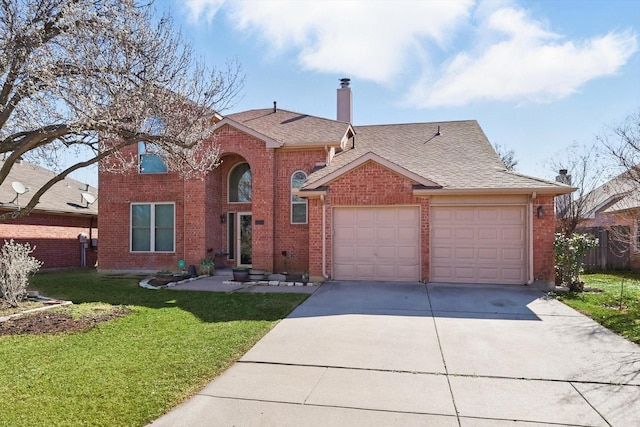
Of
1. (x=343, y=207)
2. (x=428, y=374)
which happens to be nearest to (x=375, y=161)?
(x=343, y=207)

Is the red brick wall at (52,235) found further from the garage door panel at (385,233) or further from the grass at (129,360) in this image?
the garage door panel at (385,233)

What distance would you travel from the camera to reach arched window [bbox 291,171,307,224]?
1351 cm

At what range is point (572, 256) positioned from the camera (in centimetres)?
1050

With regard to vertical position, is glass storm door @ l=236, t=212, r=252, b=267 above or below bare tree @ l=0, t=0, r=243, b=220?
below

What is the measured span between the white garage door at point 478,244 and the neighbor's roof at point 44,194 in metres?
14.1

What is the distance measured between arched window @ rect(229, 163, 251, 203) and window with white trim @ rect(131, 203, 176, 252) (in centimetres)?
220

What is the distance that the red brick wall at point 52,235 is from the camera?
15328 millimetres

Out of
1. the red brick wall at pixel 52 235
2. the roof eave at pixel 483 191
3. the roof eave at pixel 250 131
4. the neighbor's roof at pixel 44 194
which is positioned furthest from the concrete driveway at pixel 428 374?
the neighbor's roof at pixel 44 194

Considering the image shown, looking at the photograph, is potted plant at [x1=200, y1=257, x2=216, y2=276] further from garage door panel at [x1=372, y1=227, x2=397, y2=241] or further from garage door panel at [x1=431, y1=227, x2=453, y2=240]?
garage door panel at [x1=431, y1=227, x2=453, y2=240]

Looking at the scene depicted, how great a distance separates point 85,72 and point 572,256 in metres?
11.7

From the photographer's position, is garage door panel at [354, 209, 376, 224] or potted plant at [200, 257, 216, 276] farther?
potted plant at [200, 257, 216, 276]

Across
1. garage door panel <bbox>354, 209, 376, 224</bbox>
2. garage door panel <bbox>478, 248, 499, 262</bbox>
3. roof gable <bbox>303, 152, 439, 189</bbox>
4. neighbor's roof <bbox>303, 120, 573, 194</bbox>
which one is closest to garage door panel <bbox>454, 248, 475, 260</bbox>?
garage door panel <bbox>478, 248, 499, 262</bbox>

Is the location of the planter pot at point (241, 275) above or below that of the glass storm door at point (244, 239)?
below

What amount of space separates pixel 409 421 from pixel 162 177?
13181 mm
